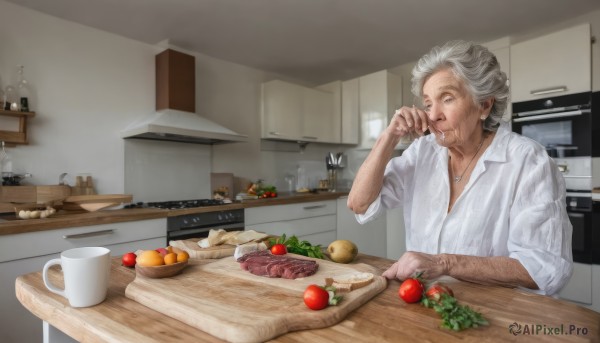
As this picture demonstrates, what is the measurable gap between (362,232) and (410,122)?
2.99 meters

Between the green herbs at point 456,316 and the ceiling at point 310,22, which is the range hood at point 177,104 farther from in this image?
the green herbs at point 456,316

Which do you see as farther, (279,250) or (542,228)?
(279,250)

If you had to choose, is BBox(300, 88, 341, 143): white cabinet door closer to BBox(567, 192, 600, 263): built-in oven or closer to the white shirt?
BBox(567, 192, 600, 263): built-in oven

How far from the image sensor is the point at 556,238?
37.8 inches

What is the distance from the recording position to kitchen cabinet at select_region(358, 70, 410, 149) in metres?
4.03

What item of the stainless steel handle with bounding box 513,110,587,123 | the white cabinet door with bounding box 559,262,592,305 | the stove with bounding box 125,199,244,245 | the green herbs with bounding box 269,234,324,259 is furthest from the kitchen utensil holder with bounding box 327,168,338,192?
the green herbs with bounding box 269,234,324,259

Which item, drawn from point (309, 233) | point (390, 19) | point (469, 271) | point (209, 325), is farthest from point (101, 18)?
point (469, 271)

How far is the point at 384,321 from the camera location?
0.71 m

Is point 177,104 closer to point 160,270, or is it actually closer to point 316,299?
point 160,270

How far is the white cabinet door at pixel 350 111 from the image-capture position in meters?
4.38

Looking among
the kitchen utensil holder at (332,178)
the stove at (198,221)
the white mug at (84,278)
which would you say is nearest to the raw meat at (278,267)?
the white mug at (84,278)

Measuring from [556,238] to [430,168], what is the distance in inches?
18.8

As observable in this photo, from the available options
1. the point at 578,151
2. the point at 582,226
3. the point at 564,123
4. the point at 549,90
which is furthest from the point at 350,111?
the point at 582,226

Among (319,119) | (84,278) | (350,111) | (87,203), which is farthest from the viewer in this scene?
(350,111)
